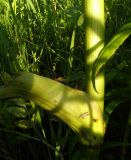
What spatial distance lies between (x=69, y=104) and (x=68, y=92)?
0.08 feet

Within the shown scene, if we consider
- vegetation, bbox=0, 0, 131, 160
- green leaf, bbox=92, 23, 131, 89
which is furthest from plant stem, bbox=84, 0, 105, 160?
green leaf, bbox=92, 23, 131, 89

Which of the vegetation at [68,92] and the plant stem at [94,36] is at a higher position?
the plant stem at [94,36]

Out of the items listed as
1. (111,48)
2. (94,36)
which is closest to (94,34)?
(94,36)

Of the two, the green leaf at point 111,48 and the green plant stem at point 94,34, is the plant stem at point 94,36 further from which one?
A: the green leaf at point 111,48

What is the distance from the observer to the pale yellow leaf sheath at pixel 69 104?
2.09 feet

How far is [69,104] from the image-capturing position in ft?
2.10

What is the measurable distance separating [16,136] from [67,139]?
0.61 feet

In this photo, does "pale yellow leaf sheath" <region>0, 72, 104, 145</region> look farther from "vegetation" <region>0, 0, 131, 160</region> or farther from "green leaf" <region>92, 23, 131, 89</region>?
"green leaf" <region>92, 23, 131, 89</region>

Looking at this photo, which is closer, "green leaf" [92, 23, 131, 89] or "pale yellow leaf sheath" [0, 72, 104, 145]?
"green leaf" [92, 23, 131, 89]

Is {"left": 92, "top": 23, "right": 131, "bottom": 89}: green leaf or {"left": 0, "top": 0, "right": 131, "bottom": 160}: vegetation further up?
{"left": 92, "top": 23, "right": 131, "bottom": 89}: green leaf

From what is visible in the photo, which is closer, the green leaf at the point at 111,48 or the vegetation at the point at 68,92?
the green leaf at the point at 111,48

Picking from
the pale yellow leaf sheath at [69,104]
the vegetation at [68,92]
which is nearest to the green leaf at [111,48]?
the vegetation at [68,92]

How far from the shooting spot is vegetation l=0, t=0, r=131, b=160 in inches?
24.7

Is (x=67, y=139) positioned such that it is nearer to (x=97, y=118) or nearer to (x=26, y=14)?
(x=97, y=118)
